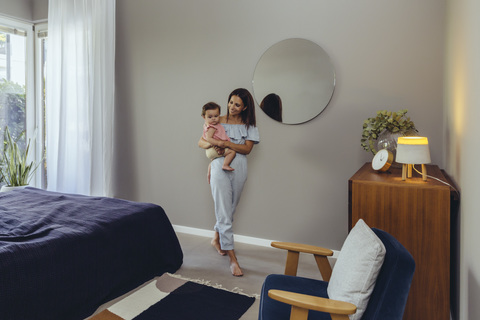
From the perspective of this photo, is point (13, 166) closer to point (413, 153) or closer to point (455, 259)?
point (413, 153)

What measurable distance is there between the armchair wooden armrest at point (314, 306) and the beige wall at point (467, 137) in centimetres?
51

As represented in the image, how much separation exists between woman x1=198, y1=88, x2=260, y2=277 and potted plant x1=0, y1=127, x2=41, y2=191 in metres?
2.48

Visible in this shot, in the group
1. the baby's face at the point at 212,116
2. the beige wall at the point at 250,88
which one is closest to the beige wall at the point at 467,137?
the beige wall at the point at 250,88

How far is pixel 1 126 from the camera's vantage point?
437 centimetres

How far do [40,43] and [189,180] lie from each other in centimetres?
271

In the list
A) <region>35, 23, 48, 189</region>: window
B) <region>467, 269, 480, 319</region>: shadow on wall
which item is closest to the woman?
<region>467, 269, 480, 319</region>: shadow on wall

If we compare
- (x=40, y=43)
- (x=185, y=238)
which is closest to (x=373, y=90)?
(x=185, y=238)

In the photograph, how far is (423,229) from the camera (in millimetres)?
1804

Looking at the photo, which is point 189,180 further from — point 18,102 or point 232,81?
point 18,102

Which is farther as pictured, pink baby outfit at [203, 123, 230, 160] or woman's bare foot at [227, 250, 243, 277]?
pink baby outfit at [203, 123, 230, 160]

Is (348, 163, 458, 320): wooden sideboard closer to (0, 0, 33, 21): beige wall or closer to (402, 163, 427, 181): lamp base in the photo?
(402, 163, 427, 181): lamp base

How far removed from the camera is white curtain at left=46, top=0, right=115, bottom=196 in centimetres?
397

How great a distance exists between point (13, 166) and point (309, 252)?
3.73 metres

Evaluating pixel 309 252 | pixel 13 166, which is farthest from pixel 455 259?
pixel 13 166
